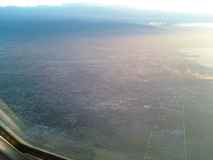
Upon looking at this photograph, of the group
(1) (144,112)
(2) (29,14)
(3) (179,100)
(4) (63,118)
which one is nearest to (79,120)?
(4) (63,118)

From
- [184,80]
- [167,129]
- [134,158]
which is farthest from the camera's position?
[184,80]

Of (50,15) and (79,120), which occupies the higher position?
(50,15)

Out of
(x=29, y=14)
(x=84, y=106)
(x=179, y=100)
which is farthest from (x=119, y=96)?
(x=29, y=14)

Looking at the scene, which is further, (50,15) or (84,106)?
(50,15)

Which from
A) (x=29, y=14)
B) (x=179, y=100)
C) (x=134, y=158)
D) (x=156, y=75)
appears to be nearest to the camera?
(x=134, y=158)

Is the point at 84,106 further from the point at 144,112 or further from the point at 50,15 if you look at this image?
the point at 50,15

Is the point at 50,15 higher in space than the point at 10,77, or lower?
higher

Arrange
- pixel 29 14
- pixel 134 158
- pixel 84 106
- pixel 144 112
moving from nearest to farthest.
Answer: pixel 134 158, pixel 144 112, pixel 84 106, pixel 29 14

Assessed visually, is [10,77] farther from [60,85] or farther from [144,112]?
[144,112]

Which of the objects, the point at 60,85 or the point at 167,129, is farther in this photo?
the point at 60,85
